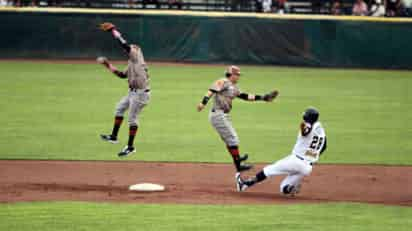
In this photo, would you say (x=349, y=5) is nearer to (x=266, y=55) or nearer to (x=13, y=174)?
(x=266, y=55)

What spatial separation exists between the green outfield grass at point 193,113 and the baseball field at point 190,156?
32mm

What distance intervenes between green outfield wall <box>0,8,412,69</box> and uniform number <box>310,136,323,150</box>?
21.6 meters

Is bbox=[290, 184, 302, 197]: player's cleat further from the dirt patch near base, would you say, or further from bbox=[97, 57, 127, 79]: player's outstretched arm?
bbox=[97, 57, 127, 79]: player's outstretched arm

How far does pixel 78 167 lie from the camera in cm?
1609

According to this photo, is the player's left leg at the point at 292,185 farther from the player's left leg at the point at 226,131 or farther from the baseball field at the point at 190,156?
the player's left leg at the point at 226,131

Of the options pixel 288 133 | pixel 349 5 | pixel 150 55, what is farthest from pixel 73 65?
pixel 288 133

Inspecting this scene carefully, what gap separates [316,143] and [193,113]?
11.1 metres

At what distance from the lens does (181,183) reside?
14.7 meters

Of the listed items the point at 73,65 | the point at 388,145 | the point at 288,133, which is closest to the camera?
the point at 388,145

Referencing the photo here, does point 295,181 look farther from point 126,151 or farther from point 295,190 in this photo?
point 126,151

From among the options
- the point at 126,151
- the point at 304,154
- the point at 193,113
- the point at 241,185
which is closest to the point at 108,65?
the point at 126,151

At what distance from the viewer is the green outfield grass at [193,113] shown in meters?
18.3

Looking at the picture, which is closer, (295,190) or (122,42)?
(295,190)

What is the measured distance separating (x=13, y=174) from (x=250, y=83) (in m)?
15.7
